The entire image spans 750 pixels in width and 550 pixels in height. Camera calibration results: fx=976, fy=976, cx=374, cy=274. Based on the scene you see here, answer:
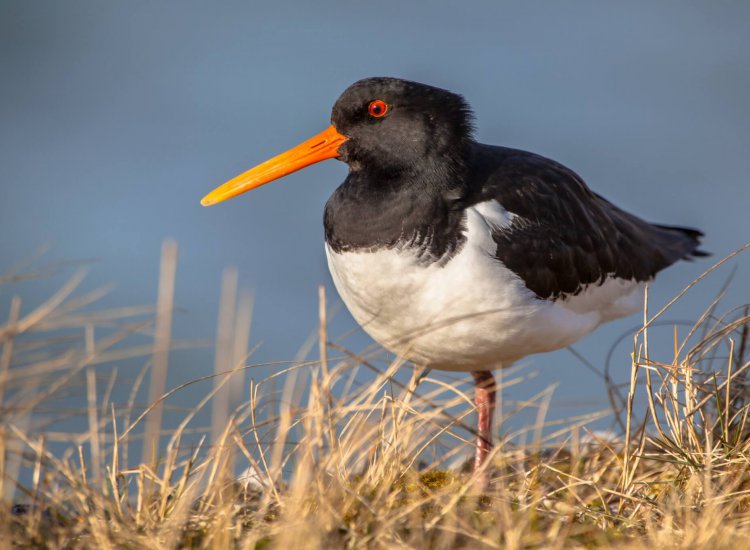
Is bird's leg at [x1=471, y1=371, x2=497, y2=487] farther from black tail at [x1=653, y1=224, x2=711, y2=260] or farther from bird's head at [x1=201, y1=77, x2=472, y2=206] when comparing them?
black tail at [x1=653, y1=224, x2=711, y2=260]

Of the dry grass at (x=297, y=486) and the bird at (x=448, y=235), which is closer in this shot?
the dry grass at (x=297, y=486)

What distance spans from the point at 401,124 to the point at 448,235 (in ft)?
2.03

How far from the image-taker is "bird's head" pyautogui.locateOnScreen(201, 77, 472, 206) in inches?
175

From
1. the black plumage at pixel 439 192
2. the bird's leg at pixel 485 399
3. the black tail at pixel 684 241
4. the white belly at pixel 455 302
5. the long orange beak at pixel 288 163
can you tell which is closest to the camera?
the white belly at pixel 455 302

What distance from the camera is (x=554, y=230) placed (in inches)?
182

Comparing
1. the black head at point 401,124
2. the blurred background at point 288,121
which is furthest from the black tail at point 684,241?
the blurred background at point 288,121

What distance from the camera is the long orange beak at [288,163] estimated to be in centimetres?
467

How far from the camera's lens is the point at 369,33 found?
1499cm

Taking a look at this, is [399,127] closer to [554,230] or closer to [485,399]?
[554,230]

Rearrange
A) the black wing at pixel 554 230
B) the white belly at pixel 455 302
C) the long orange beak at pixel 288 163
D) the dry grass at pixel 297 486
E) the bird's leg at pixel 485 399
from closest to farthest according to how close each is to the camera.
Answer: the dry grass at pixel 297 486 < the white belly at pixel 455 302 < the black wing at pixel 554 230 < the long orange beak at pixel 288 163 < the bird's leg at pixel 485 399

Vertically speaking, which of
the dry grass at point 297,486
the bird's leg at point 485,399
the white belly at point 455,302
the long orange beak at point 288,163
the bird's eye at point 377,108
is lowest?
the bird's leg at point 485,399

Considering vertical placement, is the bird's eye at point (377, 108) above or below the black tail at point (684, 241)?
above

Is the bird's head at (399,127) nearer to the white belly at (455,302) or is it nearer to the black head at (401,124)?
the black head at (401,124)

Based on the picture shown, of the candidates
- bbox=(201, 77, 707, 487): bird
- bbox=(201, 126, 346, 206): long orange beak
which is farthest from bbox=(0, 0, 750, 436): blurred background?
bbox=(201, 77, 707, 487): bird
